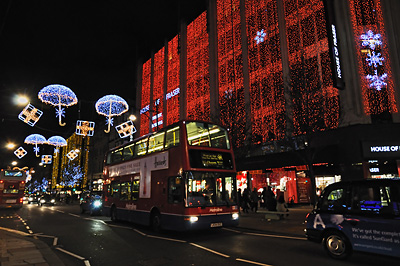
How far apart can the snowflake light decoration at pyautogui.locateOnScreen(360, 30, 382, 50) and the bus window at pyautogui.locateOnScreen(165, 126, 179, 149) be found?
17.5 metres

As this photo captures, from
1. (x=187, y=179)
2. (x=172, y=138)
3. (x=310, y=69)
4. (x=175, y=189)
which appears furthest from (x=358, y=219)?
(x=310, y=69)

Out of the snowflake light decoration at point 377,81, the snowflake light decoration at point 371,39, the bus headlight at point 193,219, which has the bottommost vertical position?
the bus headlight at point 193,219

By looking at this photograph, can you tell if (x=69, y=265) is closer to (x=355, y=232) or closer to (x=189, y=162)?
(x=189, y=162)

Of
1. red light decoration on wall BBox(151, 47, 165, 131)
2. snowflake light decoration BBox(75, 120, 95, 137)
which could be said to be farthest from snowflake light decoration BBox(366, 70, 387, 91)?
red light decoration on wall BBox(151, 47, 165, 131)

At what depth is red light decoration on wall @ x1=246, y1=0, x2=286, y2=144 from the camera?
25.4m

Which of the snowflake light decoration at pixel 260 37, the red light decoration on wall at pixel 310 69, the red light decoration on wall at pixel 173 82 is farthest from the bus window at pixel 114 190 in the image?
the red light decoration on wall at pixel 173 82

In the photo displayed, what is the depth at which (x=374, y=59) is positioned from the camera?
19984 mm

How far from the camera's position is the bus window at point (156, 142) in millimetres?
12297

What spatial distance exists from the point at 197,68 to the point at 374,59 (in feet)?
72.4

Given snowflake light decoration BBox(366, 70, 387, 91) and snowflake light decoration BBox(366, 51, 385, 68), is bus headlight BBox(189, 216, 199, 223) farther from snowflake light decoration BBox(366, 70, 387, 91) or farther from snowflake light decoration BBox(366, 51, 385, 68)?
snowflake light decoration BBox(366, 51, 385, 68)

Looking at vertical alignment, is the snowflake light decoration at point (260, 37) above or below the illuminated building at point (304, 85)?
above

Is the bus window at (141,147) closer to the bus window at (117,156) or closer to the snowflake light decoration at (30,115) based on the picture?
the bus window at (117,156)

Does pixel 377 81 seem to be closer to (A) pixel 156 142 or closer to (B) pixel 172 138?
(B) pixel 172 138

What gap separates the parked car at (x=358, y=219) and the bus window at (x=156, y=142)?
280 inches
